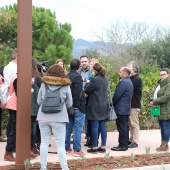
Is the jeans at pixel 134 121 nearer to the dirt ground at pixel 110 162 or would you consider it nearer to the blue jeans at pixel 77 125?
the dirt ground at pixel 110 162

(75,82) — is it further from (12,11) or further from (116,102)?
(12,11)

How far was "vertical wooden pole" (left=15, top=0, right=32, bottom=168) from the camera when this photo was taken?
21.5ft

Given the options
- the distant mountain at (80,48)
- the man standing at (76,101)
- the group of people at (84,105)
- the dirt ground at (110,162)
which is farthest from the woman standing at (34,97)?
the distant mountain at (80,48)

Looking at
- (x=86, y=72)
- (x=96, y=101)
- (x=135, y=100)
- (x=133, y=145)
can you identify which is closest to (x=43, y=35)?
(x=86, y=72)

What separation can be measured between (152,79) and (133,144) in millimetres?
5865

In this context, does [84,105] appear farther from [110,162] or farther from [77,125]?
[110,162]

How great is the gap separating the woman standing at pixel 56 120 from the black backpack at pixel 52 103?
60 mm

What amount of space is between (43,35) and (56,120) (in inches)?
461

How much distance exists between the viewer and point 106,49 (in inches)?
1592

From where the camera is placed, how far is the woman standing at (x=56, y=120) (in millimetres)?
6395

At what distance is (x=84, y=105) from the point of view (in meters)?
7.85

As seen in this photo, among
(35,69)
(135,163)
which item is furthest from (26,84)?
(135,163)

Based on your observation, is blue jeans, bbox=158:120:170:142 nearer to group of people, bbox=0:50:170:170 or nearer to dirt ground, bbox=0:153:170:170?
group of people, bbox=0:50:170:170

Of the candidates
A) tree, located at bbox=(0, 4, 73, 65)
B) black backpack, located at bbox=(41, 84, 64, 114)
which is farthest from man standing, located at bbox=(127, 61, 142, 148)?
tree, located at bbox=(0, 4, 73, 65)
